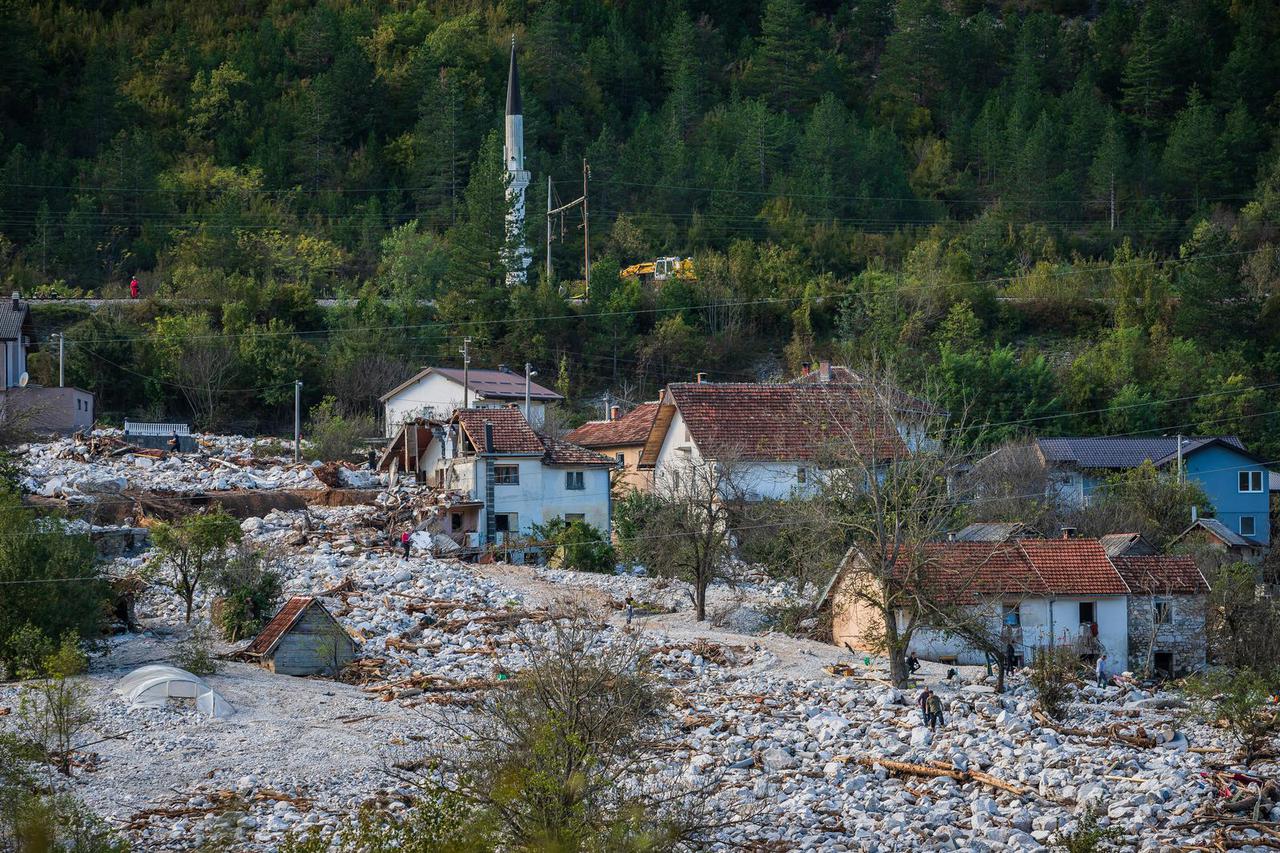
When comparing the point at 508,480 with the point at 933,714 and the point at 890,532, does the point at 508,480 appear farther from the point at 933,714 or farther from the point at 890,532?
the point at 933,714

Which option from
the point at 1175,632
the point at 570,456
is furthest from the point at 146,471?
the point at 1175,632

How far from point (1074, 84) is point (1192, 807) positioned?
77283 mm

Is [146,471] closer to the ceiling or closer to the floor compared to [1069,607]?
closer to the ceiling

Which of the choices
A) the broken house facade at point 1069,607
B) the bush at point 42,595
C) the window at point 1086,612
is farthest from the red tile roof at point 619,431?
the bush at point 42,595

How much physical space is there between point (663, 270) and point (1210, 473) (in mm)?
27151

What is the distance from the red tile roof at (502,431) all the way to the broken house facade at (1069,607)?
1075 cm

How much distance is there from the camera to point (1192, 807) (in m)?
20.0

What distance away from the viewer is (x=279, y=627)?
24922 millimetres

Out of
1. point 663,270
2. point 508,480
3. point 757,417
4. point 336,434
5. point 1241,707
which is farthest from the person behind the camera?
point 663,270

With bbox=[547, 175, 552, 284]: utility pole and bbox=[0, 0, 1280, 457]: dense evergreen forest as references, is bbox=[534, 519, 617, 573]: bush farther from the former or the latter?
bbox=[547, 175, 552, 284]: utility pole

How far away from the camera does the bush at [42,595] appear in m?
23.2

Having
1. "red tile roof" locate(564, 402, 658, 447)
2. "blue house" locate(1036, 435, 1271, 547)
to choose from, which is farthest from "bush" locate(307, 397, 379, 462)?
"blue house" locate(1036, 435, 1271, 547)

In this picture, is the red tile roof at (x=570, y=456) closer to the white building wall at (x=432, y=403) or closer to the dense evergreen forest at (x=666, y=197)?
the white building wall at (x=432, y=403)

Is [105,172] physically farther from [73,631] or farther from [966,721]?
[966,721]
